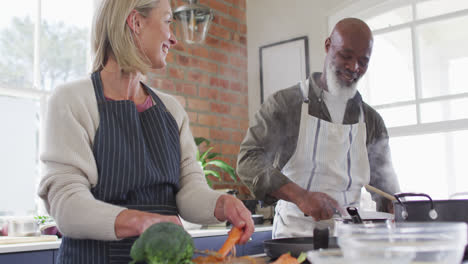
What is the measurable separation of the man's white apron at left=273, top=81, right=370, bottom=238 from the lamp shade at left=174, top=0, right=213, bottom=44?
145cm

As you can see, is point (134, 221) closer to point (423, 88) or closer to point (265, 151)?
point (265, 151)

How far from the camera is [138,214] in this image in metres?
1.04

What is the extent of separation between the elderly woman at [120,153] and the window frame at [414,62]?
7.51ft

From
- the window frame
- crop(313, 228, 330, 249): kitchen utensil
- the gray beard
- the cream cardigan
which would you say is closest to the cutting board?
the cream cardigan

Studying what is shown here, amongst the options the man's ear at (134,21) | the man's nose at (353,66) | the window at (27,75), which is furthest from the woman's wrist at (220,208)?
the window at (27,75)

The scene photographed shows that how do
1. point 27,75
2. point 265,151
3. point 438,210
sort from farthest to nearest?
point 27,75 < point 265,151 < point 438,210

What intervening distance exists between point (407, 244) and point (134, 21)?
100 cm

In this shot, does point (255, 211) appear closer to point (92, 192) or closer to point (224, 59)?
point (224, 59)

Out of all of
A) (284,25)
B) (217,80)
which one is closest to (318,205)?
(217,80)

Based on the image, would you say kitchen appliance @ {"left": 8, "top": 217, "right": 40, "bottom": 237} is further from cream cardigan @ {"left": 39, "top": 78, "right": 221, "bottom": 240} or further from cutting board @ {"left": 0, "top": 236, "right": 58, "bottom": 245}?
cream cardigan @ {"left": 39, "top": 78, "right": 221, "bottom": 240}

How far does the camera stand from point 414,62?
11.4ft

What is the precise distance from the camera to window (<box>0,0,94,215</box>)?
295 centimetres

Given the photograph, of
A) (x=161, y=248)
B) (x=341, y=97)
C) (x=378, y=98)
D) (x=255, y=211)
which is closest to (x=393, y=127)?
(x=378, y=98)

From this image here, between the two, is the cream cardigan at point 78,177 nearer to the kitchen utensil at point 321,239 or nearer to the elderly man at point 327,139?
the kitchen utensil at point 321,239
